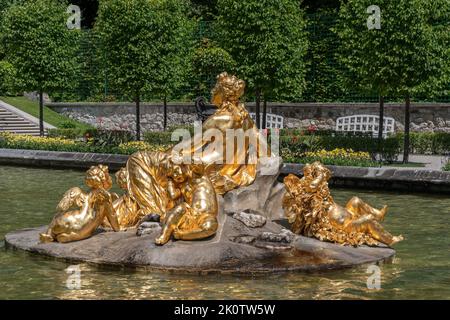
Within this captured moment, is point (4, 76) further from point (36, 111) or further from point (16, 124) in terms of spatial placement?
point (16, 124)

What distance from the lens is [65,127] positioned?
33.6 m

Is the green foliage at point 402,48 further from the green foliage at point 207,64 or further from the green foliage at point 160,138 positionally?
the green foliage at point 160,138

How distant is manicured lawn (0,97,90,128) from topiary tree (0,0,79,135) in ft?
12.8

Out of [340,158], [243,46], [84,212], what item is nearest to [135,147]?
[243,46]

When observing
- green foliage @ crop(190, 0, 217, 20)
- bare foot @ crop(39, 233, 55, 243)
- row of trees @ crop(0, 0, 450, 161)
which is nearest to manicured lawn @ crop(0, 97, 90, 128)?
row of trees @ crop(0, 0, 450, 161)

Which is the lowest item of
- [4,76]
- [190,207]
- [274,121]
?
[190,207]

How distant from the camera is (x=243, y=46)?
2642 centimetres

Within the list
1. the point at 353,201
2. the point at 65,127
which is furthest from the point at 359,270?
the point at 65,127

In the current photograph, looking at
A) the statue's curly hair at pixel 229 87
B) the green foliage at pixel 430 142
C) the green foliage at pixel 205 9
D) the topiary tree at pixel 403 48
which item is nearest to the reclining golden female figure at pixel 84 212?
the statue's curly hair at pixel 229 87

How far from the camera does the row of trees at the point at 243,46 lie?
Result: 75.2 feet

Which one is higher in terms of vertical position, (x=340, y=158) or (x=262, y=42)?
(x=262, y=42)

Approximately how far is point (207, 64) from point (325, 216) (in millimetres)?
20295

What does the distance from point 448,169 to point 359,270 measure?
30.6 feet

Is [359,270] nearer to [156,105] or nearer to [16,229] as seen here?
[16,229]
